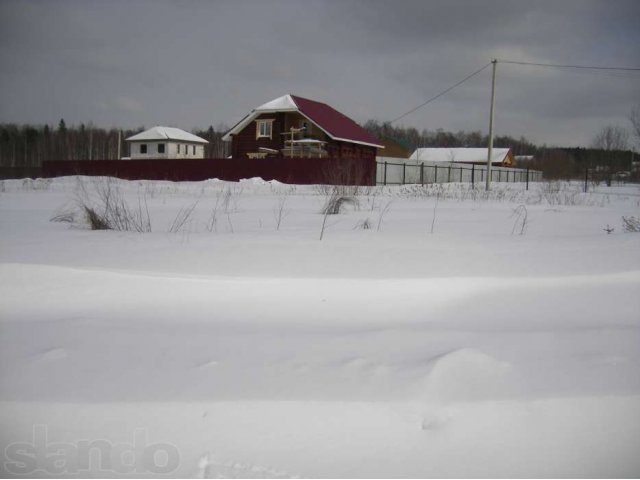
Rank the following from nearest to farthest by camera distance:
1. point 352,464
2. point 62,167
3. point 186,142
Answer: point 352,464 → point 62,167 → point 186,142

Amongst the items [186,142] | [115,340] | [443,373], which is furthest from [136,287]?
[186,142]

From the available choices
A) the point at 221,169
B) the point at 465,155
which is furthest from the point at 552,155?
the point at 221,169

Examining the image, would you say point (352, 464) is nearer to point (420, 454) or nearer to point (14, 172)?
point (420, 454)

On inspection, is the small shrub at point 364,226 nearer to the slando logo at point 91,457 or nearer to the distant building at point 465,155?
the slando logo at point 91,457

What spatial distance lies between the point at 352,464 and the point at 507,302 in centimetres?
221

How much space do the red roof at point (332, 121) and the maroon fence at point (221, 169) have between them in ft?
19.3

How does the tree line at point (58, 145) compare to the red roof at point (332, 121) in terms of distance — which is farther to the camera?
the tree line at point (58, 145)

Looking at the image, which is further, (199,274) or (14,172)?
(14,172)

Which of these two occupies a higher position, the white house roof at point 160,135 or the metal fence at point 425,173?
the white house roof at point 160,135

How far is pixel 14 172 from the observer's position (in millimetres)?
36719

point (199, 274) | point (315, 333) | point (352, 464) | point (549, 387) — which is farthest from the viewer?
point (199, 274)

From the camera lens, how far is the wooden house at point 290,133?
29344 millimetres

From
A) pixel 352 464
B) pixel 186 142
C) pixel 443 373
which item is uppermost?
pixel 186 142

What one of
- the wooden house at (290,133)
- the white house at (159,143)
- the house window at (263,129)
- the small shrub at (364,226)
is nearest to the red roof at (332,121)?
the wooden house at (290,133)
